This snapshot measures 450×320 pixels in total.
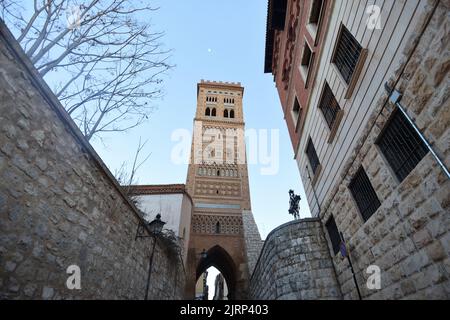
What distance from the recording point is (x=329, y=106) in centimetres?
538

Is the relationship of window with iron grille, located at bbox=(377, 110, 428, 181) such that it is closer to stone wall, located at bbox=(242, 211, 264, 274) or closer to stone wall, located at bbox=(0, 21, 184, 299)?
stone wall, located at bbox=(0, 21, 184, 299)

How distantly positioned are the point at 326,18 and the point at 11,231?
6.71 metres

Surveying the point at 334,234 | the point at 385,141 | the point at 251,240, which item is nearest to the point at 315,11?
the point at 385,141

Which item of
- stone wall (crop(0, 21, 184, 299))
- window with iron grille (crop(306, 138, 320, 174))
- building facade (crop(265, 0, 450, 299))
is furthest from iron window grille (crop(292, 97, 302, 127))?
stone wall (crop(0, 21, 184, 299))

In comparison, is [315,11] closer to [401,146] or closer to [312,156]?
[312,156]

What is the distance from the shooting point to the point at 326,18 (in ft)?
17.0

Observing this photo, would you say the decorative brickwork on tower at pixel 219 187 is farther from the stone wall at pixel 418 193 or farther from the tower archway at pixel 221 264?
the stone wall at pixel 418 193

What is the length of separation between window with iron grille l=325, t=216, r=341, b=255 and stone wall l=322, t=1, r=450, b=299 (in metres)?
1.22

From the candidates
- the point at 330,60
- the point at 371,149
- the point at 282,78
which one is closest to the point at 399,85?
the point at 371,149

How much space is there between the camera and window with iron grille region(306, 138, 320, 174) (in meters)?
6.41

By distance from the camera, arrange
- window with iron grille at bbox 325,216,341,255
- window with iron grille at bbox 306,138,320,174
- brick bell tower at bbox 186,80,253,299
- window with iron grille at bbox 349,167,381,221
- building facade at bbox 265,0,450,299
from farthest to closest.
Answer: brick bell tower at bbox 186,80,253,299, window with iron grille at bbox 306,138,320,174, window with iron grille at bbox 325,216,341,255, window with iron grille at bbox 349,167,381,221, building facade at bbox 265,0,450,299

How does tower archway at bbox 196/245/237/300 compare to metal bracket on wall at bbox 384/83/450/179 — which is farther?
tower archway at bbox 196/245/237/300

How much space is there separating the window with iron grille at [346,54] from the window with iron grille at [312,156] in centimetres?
242

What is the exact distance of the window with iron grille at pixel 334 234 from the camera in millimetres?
5332
